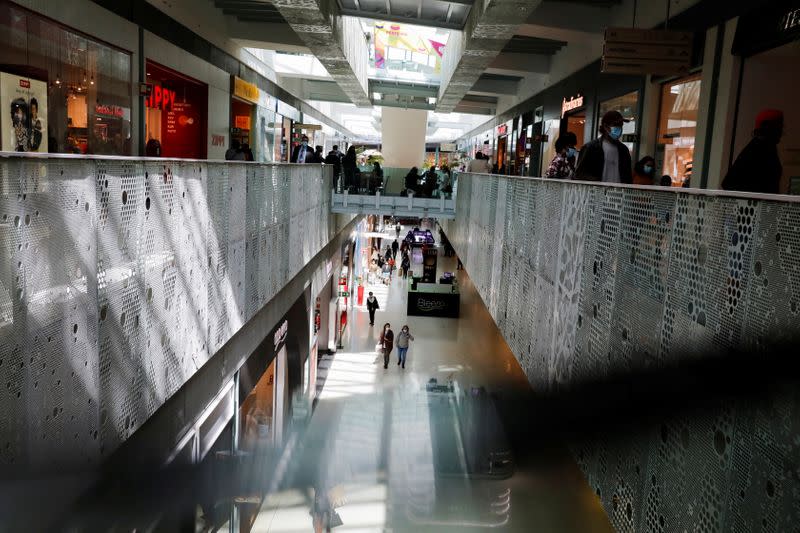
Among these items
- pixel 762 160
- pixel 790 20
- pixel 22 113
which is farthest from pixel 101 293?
pixel 790 20

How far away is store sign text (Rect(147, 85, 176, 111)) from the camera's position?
20013 mm

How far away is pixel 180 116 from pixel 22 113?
11.0 meters

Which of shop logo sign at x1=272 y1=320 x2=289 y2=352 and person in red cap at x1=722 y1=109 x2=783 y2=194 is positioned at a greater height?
person in red cap at x1=722 y1=109 x2=783 y2=194

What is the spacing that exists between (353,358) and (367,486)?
34.5 feet

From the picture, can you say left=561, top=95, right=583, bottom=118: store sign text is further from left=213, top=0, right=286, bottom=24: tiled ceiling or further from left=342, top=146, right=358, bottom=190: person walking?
left=213, top=0, right=286, bottom=24: tiled ceiling

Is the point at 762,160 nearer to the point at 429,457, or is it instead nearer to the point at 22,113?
the point at 22,113

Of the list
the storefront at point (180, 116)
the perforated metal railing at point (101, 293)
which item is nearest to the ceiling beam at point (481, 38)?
the storefront at point (180, 116)

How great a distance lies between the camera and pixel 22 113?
11.5 metres

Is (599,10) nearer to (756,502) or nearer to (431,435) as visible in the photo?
(431,435)

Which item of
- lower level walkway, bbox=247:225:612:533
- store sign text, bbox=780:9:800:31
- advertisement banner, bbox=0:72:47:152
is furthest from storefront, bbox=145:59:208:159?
store sign text, bbox=780:9:800:31

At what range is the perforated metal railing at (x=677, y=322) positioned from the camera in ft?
9.21

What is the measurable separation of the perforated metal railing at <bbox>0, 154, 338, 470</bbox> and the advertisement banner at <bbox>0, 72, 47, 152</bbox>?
4.56 m

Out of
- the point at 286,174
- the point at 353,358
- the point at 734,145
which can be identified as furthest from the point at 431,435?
the point at 734,145

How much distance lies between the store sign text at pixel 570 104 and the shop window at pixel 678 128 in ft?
19.6
